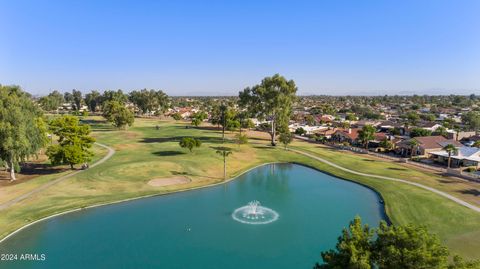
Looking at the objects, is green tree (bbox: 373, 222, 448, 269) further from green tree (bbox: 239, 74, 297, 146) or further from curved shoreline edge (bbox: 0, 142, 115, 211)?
green tree (bbox: 239, 74, 297, 146)

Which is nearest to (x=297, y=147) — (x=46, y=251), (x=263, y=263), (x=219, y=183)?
(x=219, y=183)

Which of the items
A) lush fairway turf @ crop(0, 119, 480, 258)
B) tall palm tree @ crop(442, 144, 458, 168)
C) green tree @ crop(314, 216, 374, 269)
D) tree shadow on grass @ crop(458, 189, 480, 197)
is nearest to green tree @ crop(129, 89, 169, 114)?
lush fairway turf @ crop(0, 119, 480, 258)

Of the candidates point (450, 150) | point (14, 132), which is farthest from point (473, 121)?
point (14, 132)

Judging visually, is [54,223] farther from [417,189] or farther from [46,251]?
[417,189]

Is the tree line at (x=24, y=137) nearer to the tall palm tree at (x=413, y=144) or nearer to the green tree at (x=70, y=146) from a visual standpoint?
the green tree at (x=70, y=146)

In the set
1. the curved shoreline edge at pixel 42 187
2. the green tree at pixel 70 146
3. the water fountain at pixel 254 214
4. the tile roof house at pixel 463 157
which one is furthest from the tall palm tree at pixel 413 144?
the green tree at pixel 70 146

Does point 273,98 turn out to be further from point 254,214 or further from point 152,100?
point 152,100
